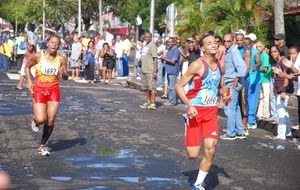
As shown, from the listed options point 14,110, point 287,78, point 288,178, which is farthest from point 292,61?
point 14,110

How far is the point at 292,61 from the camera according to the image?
1193 cm

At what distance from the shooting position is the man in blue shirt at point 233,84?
40.1 feet

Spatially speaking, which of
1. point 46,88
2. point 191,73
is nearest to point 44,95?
point 46,88

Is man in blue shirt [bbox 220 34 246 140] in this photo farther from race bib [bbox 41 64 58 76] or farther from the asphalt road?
race bib [bbox 41 64 58 76]

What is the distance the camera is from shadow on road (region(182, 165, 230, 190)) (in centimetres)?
859

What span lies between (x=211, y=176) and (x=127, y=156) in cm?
177

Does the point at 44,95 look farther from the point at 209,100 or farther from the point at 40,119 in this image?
the point at 209,100

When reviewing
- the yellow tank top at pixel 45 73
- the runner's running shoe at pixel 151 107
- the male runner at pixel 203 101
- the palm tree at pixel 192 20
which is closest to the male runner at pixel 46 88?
the yellow tank top at pixel 45 73

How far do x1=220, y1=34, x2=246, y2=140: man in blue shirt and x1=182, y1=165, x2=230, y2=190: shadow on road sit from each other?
9.35 feet

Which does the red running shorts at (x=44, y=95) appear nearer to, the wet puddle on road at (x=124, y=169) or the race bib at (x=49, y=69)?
the race bib at (x=49, y=69)

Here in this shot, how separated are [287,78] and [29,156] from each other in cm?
443

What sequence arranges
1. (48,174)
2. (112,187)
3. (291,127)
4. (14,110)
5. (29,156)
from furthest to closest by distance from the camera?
(14,110)
(291,127)
(29,156)
(48,174)
(112,187)

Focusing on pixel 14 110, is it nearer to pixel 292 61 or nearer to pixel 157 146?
pixel 157 146

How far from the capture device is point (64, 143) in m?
11.6
